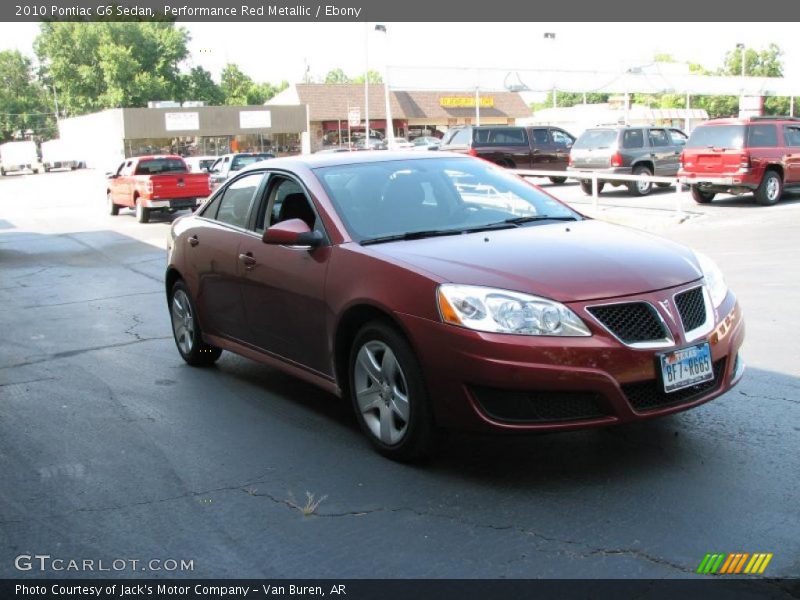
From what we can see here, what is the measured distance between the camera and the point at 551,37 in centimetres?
4816

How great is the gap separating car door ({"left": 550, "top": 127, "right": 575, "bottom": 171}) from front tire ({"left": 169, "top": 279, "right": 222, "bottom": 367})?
74.2 feet

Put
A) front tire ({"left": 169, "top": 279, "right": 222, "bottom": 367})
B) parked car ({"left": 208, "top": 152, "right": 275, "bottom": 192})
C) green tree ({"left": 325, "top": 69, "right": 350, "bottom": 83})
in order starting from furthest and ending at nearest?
green tree ({"left": 325, "top": 69, "right": 350, "bottom": 83}), parked car ({"left": 208, "top": 152, "right": 275, "bottom": 192}), front tire ({"left": 169, "top": 279, "right": 222, "bottom": 367})

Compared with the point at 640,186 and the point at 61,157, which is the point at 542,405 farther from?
the point at 61,157

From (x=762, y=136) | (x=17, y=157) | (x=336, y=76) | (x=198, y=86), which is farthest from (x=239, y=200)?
(x=336, y=76)

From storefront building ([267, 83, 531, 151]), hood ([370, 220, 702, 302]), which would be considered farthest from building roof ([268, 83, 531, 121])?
hood ([370, 220, 702, 302])

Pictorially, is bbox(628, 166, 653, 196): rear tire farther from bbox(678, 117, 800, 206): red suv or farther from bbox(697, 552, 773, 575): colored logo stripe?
bbox(697, 552, 773, 575): colored logo stripe

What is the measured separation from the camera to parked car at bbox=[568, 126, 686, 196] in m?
23.4

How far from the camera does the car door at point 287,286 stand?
5262mm

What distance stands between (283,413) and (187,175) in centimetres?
1933

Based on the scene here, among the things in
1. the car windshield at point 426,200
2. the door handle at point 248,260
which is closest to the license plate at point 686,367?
the car windshield at point 426,200

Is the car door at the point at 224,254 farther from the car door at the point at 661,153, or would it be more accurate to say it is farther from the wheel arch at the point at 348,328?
the car door at the point at 661,153

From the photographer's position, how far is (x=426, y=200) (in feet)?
18.4

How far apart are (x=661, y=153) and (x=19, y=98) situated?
106 meters
